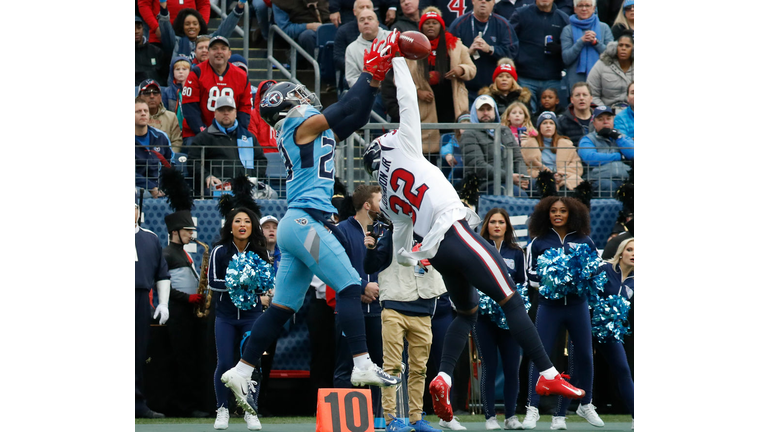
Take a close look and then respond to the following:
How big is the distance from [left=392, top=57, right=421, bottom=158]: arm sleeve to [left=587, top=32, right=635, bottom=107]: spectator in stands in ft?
20.9

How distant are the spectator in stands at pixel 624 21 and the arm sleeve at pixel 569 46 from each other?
2.88ft

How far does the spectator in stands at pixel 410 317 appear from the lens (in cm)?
758

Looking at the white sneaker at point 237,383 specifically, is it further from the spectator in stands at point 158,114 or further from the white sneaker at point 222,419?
the spectator in stands at point 158,114

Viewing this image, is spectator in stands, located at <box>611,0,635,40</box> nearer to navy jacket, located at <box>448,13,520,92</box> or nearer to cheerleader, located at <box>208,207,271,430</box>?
navy jacket, located at <box>448,13,520,92</box>

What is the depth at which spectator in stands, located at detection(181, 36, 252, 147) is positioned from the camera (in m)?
10.8

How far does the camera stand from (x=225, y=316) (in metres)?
8.18

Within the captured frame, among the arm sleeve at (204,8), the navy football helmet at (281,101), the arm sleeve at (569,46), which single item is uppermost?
the arm sleeve at (204,8)

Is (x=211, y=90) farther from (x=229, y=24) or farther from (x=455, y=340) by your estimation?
(x=455, y=340)

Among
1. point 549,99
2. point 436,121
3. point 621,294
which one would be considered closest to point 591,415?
point 621,294

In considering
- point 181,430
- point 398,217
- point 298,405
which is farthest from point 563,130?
point 181,430

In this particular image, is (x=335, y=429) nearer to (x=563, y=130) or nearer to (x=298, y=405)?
(x=298, y=405)

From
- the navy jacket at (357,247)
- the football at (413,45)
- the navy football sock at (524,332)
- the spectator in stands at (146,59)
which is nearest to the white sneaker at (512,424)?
the navy jacket at (357,247)

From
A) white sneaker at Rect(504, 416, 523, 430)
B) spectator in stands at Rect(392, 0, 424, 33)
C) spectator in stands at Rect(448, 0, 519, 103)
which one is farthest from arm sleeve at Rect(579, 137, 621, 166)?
white sneaker at Rect(504, 416, 523, 430)

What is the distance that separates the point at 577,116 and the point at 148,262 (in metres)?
5.58
